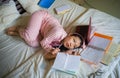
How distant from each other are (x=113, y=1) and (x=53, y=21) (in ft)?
4.68

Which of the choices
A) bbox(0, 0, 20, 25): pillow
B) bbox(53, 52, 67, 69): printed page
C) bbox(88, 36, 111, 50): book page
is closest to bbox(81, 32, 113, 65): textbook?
bbox(88, 36, 111, 50): book page

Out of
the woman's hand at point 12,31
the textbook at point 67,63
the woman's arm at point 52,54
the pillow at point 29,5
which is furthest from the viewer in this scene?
the pillow at point 29,5

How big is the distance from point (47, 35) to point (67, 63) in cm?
35

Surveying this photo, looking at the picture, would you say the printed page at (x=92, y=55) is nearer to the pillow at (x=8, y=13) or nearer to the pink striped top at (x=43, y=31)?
the pink striped top at (x=43, y=31)

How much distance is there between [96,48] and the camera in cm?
Answer: 154

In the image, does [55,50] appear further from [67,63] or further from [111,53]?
[111,53]

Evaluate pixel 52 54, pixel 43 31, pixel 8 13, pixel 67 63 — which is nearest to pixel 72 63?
pixel 67 63

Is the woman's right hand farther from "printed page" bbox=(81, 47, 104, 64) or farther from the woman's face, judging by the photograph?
"printed page" bbox=(81, 47, 104, 64)

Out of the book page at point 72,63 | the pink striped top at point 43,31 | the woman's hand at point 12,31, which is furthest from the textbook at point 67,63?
the woman's hand at point 12,31

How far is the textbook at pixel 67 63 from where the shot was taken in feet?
4.54

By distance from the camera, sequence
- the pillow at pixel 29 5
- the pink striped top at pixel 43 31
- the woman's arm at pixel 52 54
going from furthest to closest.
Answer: the pillow at pixel 29 5
the pink striped top at pixel 43 31
the woman's arm at pixel 52 54

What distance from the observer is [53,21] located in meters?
1.75

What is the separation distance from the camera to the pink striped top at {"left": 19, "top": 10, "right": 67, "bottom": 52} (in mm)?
1594

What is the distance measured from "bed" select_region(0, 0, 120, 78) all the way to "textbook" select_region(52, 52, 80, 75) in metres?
0.03
